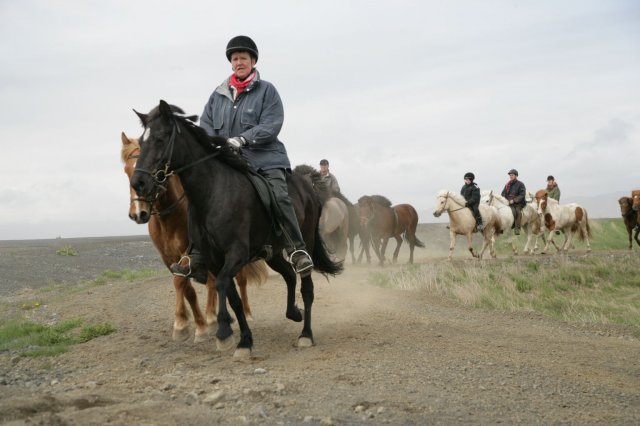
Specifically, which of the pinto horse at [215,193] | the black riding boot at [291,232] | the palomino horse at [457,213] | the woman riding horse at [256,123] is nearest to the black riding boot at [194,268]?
the pinto horse at [215,193]

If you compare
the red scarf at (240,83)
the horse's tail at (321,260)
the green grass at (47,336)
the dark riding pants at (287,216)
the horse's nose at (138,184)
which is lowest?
the green grass at (47,336)

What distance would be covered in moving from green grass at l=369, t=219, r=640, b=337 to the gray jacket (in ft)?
19.0

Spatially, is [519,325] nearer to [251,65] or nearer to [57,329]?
[251,65]

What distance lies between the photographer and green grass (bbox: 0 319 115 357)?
749cm

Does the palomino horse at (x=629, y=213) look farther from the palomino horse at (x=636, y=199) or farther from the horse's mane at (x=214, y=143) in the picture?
the horse's mane at (x=214, y=143)

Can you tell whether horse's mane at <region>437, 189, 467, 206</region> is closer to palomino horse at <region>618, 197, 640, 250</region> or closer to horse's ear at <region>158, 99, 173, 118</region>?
palomino horse at <region>618, 197, 640, 250</region>

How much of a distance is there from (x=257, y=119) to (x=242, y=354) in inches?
101

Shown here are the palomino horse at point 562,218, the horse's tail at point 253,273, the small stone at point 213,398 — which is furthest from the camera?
the palomino horse at point 562,218

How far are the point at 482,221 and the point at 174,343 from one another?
15.4 metres

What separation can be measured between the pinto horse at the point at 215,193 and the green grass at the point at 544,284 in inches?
238

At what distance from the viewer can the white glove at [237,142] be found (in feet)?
20.7

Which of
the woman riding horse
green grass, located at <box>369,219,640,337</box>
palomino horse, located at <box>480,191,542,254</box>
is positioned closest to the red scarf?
the woman riding horse

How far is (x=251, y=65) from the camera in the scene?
692 centimetres

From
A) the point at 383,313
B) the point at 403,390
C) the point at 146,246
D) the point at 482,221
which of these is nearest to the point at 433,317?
the point at 383,313
